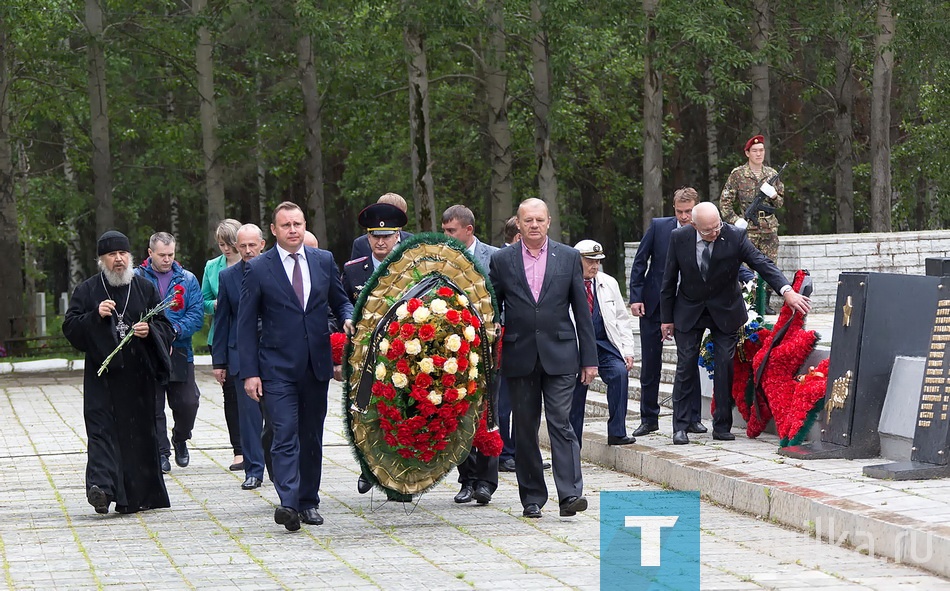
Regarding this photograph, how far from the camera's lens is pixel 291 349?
→ 9086 millimetres

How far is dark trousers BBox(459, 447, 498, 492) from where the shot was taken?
985 cm

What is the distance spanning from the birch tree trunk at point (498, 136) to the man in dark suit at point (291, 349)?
20.1m

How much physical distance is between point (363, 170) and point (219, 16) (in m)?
9.42

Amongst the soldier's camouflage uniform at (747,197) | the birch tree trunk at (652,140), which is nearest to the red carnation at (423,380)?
the soldier's camouflage uniform at (747,197)

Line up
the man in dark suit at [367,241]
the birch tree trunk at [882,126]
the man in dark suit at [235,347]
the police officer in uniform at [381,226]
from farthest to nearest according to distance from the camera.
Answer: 1. the birch tree trunk at [882,126]
2. the man in dark suit at [367,241]
3. the man in dark suit at [235,347]
4. the police officer in uniform at [381,226]

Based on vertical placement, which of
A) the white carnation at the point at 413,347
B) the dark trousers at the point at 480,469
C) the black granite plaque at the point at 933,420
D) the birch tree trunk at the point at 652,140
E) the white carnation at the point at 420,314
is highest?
the birch tree trunk at the point at 652,140

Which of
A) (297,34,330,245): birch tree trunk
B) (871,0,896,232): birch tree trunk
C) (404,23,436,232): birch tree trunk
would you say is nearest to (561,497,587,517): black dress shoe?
(404,23,436,232): birch tree trunk

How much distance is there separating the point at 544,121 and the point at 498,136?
1.29 m

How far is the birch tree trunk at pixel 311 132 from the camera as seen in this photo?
3212cm

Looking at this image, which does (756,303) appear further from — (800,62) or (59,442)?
(800,62)

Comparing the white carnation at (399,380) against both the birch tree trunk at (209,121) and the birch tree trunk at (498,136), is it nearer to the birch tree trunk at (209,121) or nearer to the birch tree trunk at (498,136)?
the birch tree trunk at (498,136)

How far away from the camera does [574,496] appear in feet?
29.9

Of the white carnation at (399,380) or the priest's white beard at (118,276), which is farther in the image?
the priest's white beard at (118,276)

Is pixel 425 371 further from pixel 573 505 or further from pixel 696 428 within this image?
pixel 696 428
